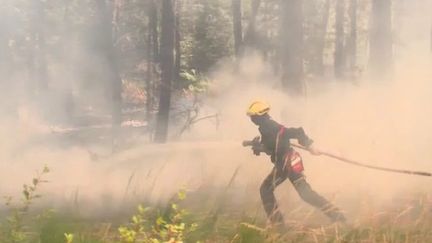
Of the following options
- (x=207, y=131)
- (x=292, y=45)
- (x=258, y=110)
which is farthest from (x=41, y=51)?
(x=258, y=110)

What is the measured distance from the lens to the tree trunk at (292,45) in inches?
535

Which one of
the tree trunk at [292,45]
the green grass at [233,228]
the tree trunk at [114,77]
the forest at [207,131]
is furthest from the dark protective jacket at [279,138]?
the tree trunk at [114,77]

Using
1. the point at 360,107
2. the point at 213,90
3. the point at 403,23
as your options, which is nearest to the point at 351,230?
the point at 360,107

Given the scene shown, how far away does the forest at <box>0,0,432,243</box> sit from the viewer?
6676mm

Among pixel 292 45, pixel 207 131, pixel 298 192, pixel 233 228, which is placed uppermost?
pixel 292 45

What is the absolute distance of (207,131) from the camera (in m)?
20.5

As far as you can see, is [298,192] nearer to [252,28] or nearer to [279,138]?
[279,138]

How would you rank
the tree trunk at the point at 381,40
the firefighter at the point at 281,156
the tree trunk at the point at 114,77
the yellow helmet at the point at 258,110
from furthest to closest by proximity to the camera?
the tree trunk at the point at 114,77, the tree trunk at the point at 381,40, the yellow helmet at the point at 258,110, the firefighter at the point at 281,156

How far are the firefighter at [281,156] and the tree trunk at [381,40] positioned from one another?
945cm

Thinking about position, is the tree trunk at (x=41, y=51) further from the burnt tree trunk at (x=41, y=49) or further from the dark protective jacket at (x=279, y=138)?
the dark protective jacket at (x=279, y=138)

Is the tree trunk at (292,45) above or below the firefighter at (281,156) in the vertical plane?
above

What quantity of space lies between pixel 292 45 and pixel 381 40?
4.39 metres

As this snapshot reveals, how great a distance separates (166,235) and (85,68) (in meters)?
29.0

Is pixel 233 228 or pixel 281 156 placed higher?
pixel 281 156
